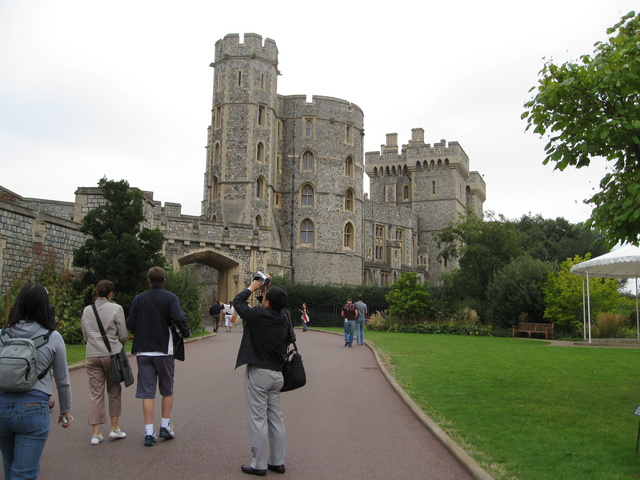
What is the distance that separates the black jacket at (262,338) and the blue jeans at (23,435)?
202cm

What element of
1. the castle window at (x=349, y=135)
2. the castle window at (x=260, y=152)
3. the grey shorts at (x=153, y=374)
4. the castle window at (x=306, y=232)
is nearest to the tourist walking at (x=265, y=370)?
the grey shorts at (x=153, y=374)

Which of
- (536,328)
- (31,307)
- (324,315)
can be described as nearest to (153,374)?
(31,307)

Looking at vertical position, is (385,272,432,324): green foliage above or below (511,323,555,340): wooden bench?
above

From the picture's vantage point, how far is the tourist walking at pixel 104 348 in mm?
6734

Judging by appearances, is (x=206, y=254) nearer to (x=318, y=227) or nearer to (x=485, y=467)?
(x=318, y=227)

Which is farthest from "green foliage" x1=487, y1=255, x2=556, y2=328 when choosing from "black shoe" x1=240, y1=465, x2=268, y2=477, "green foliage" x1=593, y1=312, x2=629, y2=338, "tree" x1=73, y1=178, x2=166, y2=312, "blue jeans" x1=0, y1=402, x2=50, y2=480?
"blue jeans" x1=0, y1=402, x2=50, y2=480

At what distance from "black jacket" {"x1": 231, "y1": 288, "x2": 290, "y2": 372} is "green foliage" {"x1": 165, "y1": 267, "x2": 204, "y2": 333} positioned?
16.2m

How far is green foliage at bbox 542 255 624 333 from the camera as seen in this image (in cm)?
2642

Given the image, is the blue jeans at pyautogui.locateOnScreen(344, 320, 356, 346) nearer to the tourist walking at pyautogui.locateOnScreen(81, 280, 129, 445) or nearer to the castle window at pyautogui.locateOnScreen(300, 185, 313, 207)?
the tourist walking at pyautogui.locateOnScreen(81, 280, 129, 445)

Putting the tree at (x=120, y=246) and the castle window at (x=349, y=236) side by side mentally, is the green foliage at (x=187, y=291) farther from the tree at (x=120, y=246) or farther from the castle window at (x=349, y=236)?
the castle window at (x=349, y=236)

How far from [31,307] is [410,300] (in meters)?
27.6

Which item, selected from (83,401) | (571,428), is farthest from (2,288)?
(571,428)

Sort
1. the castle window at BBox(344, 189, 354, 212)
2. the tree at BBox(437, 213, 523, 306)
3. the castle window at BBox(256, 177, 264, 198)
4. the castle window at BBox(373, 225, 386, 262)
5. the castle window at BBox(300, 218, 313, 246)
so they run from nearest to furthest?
the tree at BBox(437, 213, 523, 306) < the castle window at BBox(256, 177, 264, 198) < the castle window at BBox(300, 218, 313, 246) < the castle window at BBox(344, 189, 354, 212) < the castle window at BBox(373, 225, 386, 262)

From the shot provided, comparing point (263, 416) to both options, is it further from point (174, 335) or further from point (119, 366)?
point (119, 366)
